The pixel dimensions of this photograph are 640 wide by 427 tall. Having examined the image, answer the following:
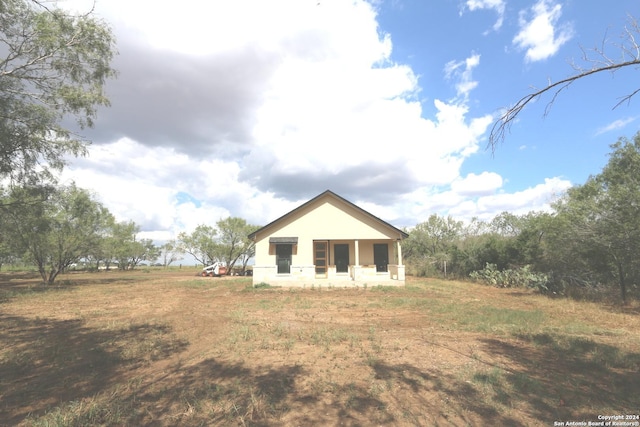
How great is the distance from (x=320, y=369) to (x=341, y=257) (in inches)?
602

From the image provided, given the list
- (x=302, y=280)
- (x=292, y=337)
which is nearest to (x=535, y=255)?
(x=302, y=280)

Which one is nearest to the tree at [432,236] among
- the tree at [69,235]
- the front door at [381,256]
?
the front door at [381,256]

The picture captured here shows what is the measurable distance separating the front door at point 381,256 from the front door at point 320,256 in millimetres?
3169

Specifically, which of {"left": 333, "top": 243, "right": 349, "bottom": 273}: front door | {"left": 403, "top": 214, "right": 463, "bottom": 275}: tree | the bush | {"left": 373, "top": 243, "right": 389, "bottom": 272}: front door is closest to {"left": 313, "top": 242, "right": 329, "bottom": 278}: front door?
{"left": 333, "top": 243, "right": 349, "bottom": 273}: front door

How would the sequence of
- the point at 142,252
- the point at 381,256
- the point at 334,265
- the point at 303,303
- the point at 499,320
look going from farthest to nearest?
the point at 142,252 < the point at 381,256 < the point at 334,265 < the point at 303,303 < the point at 499,320

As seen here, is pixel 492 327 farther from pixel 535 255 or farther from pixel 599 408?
pixel 535 255

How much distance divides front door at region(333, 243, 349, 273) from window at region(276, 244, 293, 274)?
117 inches

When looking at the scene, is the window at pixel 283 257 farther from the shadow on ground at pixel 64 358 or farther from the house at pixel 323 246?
the shadow on ground at pixel 64 358

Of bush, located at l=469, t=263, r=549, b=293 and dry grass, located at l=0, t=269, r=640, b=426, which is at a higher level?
bush, located at l=469, t=263, r=549, b=293

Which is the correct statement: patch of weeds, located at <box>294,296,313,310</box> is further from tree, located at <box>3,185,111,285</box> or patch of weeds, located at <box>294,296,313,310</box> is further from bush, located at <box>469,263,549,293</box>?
tree, located at <box>3,185,111,285</box>

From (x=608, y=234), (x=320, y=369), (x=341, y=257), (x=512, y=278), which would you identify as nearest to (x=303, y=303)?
(x=320, y=369)

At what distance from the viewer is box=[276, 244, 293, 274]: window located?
19.5 meters

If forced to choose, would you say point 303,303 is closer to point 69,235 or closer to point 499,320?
point 499,320

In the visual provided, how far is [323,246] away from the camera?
20.6 metres
